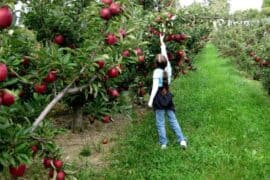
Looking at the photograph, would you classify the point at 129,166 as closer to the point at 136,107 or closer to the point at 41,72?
the point at 41,72

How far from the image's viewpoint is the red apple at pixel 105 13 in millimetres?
4660

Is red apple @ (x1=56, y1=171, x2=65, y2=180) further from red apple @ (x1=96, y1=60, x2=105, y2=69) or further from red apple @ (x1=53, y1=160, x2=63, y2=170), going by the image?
red apple @ (x1=96, y1=60, x2=105, y2=69)

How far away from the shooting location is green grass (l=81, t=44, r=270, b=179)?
6.67 meters

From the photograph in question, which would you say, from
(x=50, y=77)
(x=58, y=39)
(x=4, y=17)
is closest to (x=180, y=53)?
(x=58, y=39)

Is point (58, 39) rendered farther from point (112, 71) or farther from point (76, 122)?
point (112, 71)

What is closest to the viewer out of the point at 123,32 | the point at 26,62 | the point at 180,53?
the point at 123,32

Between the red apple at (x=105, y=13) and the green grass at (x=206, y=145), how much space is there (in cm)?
242

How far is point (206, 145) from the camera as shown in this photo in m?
8.01

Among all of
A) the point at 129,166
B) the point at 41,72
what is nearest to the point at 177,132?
the point at 129,166

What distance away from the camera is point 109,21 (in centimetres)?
490

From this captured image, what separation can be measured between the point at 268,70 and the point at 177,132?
17.1 feet

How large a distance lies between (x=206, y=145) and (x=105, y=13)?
153 inches

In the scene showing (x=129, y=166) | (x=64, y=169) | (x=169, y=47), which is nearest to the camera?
(x=64, y=169)

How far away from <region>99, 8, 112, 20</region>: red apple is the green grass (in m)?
2.42
